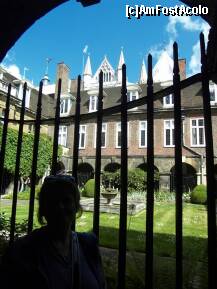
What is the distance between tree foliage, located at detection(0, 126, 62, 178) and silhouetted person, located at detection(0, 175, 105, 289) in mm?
19661

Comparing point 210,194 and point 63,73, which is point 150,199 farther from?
point 63,73

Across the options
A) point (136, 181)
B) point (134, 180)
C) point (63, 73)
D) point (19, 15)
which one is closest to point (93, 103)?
point (63, 73)

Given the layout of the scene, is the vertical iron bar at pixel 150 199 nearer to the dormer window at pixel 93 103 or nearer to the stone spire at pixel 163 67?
the dormer window at pixel 93 103

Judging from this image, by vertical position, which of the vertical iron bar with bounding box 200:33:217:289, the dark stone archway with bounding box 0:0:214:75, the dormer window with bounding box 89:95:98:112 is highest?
the dormer window with bounding box 89:95:98:112

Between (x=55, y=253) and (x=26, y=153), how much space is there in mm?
22002

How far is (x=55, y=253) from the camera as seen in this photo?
4.51ft

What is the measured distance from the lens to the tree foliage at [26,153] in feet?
67.3

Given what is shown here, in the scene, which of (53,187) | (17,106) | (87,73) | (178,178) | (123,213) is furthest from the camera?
(87,73)

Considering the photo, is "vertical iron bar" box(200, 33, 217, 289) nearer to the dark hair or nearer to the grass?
the dark hair

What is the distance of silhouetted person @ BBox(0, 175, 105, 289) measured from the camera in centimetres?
127

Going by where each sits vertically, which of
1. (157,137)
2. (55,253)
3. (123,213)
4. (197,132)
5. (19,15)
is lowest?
(55,253)

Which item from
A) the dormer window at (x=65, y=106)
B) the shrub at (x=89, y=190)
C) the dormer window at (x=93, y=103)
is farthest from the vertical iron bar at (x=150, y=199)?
the dormer window at (x=65, y=106)

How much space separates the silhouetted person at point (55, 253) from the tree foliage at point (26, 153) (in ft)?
64.5

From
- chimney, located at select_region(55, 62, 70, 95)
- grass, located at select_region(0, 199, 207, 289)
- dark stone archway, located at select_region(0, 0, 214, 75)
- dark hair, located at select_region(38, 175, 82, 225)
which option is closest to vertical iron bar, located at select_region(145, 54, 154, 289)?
dark hair, located at select_region(38, 175, 82, 225)
